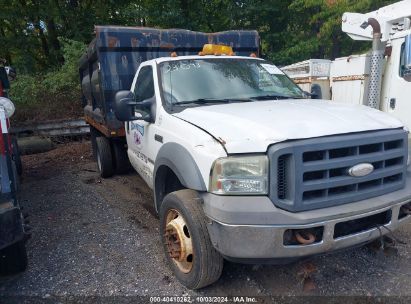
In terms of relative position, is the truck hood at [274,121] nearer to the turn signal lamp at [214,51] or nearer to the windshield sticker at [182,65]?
the windshield sticker at [182,65]

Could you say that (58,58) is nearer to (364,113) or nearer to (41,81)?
(41,81)

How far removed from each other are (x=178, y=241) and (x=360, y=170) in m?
1.52

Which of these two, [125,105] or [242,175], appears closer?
[242,175]

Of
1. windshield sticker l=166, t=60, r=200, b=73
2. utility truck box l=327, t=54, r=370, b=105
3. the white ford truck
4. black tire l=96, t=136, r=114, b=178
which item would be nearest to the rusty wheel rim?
the white ford truck

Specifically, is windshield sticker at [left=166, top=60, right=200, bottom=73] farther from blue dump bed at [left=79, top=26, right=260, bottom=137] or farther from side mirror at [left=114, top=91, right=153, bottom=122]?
blue dump bed at [left=79, top=26, right=260, bottom=137]

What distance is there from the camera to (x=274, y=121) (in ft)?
8.60

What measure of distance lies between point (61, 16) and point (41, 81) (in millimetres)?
3988

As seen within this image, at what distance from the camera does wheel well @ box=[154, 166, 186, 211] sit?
10.9 feet

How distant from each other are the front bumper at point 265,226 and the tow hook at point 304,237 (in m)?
0.03

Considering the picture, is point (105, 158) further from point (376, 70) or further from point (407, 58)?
point (407, 58)

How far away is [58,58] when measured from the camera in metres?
16.9

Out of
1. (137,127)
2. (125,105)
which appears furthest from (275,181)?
(137,127)

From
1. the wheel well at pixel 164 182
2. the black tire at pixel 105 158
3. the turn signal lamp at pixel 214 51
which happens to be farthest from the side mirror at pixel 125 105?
the black tire at pixel 105 158

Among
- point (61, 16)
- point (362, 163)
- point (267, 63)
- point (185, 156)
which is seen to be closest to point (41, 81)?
point (61, 16)
